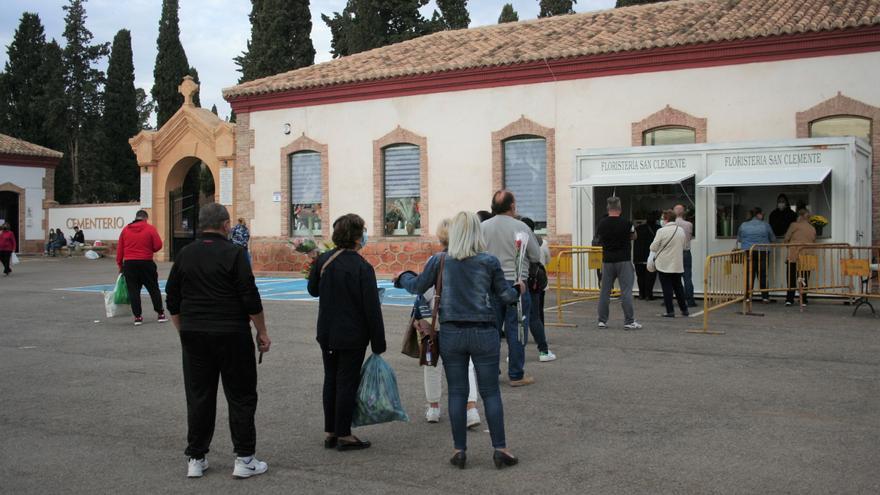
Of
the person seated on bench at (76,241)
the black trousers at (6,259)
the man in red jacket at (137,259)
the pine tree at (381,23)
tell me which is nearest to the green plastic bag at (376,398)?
the man in red jacket at (137,259)

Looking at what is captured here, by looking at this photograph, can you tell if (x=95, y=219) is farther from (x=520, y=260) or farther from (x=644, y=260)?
(x=520, y=260)

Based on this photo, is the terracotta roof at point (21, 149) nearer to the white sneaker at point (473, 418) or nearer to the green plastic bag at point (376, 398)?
the white sneaker at point (473, 418)

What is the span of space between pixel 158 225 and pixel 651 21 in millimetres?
19289

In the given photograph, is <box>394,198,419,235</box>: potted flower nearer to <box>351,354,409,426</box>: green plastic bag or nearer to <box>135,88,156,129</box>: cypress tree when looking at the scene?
<box>351,354,409,426</box>: green plastic bag

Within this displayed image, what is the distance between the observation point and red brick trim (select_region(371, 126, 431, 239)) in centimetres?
2244

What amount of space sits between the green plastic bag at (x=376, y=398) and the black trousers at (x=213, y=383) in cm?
83

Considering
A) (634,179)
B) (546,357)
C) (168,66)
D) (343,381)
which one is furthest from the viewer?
(168,66)

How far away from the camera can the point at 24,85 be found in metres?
46.0

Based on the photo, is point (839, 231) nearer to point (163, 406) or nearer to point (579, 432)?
point (579, 432)

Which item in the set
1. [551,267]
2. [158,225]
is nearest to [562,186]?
[551,267]

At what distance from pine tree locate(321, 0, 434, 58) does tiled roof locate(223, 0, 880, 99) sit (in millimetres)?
10941

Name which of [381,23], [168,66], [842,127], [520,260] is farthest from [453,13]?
[520,260]

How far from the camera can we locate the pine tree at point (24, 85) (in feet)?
149

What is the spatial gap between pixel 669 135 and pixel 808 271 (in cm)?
558
